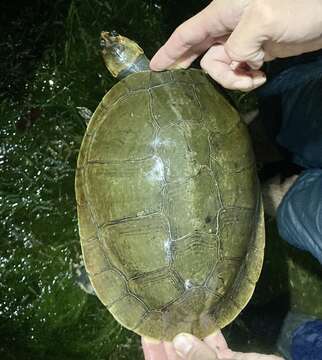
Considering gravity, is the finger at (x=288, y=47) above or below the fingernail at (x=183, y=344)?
above

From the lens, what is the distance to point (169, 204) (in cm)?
135

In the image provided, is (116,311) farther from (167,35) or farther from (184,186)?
(167,35)

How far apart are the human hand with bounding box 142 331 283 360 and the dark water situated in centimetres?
49

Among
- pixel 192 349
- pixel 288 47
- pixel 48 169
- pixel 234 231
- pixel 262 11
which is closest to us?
pixel 262 11

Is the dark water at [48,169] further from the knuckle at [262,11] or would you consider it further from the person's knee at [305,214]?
the knuckle at [262,11]

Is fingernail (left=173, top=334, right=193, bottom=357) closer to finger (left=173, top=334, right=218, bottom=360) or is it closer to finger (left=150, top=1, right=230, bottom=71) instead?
finger (left=173, top=334, right=218, bottom=360)

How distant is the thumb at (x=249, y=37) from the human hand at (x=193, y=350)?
0.66m

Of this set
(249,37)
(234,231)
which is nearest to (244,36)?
(249,37)

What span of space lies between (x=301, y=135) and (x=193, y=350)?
741 millimetres

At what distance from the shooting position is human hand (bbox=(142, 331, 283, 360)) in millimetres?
1198

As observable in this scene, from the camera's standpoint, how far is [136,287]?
146 cm

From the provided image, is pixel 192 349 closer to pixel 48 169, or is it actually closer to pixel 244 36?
pixel 244 36

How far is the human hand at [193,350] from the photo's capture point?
47.2 inches

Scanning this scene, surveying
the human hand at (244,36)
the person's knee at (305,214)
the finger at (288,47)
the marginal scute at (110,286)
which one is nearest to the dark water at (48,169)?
the marginal scute at (110,286)
